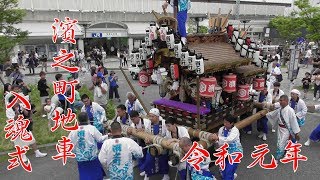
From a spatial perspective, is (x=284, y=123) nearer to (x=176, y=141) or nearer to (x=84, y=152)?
(x=176, y=141)

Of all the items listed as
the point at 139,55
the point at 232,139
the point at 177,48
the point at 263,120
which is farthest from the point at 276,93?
the point at 139,55

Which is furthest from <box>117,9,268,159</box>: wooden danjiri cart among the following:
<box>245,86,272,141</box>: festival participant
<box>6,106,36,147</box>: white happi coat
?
<box>6,106,36,147</box>: white happi coat

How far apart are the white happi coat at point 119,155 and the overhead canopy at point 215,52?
2.39 metres

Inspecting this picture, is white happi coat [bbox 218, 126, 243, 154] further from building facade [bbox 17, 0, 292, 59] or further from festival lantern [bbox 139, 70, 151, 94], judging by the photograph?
building facade [bbox 17, 0, 292, 59]

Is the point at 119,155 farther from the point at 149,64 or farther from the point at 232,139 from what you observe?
the point at 149,64

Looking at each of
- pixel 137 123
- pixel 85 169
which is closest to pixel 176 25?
pixel 137 123

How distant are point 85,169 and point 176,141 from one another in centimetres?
181

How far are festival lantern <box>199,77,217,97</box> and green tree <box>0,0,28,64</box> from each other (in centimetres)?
1058

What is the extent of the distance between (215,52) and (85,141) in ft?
12.8

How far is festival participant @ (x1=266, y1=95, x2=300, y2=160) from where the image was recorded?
6.67 meters

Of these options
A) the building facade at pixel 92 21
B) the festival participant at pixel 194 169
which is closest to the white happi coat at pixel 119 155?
the festival participant at pixel 194 169

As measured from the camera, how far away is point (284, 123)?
22.2 ft

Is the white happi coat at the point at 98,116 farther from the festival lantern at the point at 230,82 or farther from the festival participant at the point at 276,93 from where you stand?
the festival participant at the point at 276,93

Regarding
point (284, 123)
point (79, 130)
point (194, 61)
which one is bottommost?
point (284, 123)
